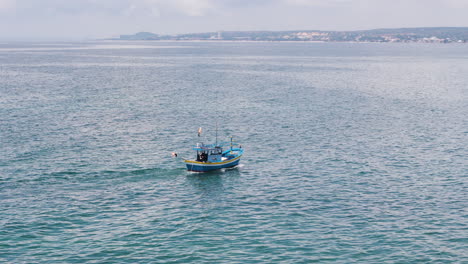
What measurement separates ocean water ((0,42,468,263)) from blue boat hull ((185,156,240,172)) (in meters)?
1.03

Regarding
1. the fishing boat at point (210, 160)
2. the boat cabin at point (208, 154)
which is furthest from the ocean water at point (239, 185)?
the boat cabin at point (208, 154)

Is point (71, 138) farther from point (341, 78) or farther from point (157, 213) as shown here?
point (341, 78)

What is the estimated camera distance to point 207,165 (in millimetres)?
70125

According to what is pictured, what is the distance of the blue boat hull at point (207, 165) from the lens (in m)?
69.1

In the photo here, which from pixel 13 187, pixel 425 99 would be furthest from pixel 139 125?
pixel 425 99

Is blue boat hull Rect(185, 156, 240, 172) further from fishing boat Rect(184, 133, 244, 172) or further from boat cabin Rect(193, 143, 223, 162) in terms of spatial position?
boat cabin Rect(193, 143, 223, 162)

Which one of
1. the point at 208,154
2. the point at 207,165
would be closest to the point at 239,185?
the point at 207,165

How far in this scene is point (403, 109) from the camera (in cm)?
11944

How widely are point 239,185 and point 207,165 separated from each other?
773 cm

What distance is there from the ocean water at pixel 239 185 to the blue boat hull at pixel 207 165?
1.03 m

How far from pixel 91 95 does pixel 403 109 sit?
286ft

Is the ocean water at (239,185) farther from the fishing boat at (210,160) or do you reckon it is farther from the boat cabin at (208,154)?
the boat cabin at (208,154)

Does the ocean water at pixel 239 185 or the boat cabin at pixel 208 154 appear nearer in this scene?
the ocean water at pixel 239 185

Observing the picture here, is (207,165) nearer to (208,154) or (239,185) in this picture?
(208,154)
